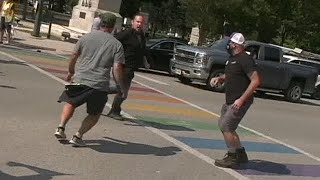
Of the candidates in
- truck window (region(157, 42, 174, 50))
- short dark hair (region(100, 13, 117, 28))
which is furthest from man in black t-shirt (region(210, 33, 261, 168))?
truck window (region(157, 42, 174, 50))

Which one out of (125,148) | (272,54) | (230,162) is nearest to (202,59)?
(272,54)

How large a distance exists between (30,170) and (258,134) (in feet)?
20.5

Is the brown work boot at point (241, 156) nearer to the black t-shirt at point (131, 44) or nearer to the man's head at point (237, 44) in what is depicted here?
the man's head at point (237, 44)

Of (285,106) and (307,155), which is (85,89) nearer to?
(307,155)

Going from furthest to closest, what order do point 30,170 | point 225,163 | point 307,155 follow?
1. point 307,155
2. point 225,163
3. point 30,170

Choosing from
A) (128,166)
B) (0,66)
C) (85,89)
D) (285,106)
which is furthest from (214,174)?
(285,106)

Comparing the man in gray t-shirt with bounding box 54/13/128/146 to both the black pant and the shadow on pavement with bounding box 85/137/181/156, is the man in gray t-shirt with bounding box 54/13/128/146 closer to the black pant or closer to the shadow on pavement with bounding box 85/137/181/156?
the shadow on pavement with bounding box 85/137/181/156

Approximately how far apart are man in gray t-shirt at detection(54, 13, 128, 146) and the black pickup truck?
35.4 feet

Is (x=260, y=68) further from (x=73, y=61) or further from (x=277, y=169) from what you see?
(x=73, y=61)

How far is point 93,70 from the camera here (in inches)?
318

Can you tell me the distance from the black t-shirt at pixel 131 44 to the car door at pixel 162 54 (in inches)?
494

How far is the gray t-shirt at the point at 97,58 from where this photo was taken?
8062 mm

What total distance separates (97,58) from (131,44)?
276 centimetres

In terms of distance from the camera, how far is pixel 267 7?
126 feet
